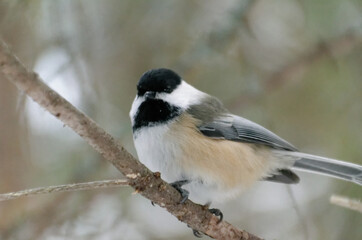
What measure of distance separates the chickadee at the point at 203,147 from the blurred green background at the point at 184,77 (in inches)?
10.7

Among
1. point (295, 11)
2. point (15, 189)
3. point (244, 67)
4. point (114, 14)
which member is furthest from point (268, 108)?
point (15, 189)

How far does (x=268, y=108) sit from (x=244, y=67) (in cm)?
42

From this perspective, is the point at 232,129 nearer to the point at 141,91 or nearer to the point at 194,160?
the point at 194,160

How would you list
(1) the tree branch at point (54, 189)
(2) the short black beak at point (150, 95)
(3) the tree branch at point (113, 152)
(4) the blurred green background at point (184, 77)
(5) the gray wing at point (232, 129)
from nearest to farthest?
(3) the tree branch at point (113, 152)
(1) the tree branch at point (54, 189)
(2) the short black beak at point (150, 95)
(5) the gray wing at point (232, 129)
(4) the blurred green background at point (184, 77)

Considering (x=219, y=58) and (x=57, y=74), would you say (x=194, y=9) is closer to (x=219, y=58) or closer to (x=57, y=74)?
(x=219, y=58)

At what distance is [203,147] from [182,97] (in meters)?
0.35

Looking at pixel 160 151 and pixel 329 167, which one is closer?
pixel 160 151

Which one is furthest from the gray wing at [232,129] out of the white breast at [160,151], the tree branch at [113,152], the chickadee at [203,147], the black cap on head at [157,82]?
the tree branch at [113,152]

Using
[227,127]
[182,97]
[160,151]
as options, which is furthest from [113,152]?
[227,127]

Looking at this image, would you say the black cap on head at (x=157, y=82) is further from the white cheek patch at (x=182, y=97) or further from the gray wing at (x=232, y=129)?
the gray wing at (x=232, y=129)

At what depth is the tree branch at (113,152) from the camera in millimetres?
1302

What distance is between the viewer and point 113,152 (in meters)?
1.59

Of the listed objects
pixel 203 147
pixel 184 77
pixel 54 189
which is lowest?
pixel 54 189

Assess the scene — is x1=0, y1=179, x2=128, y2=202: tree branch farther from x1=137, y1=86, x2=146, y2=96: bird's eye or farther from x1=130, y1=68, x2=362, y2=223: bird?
x1=137, y1=86, x2=146, y2=96: bird's eye
